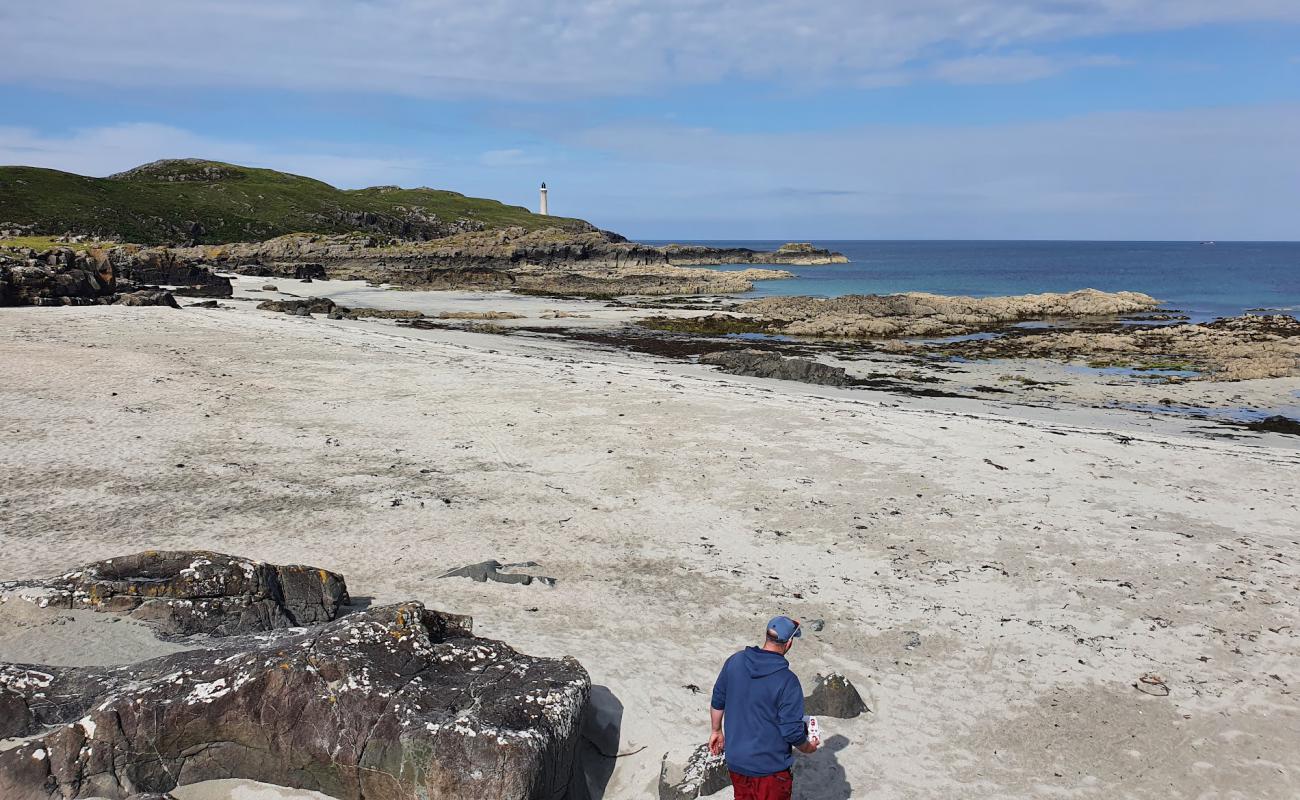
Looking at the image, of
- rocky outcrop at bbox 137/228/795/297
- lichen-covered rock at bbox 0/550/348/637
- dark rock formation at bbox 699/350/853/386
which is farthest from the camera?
rocky outcrop at bbox 137/228/795/297

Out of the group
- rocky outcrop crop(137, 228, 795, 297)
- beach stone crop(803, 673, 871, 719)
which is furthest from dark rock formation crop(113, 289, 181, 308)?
beach stone crop(803, 673, 871, 719)

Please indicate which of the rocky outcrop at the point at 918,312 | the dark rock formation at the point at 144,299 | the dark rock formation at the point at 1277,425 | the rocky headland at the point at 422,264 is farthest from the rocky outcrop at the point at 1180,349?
the rocky headland at the point at 422,264

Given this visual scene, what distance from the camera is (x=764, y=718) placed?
198 inches

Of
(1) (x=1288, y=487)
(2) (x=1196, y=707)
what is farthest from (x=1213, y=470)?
(2) (x=1196, y=707)

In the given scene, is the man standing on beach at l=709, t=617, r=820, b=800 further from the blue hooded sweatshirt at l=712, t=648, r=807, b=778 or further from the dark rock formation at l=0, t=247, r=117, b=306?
the dark rock formation at l=0, t=247, r=117, b=306

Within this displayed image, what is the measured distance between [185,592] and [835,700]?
5.70 metres

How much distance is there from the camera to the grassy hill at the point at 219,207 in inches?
3797

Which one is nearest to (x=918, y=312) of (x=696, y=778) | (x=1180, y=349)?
(x=1180, y=349)

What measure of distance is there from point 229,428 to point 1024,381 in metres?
24.2

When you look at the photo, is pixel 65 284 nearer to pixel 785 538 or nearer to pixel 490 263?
pixel 785 538

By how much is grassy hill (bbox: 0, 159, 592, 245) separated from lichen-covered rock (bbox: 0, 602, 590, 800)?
101m

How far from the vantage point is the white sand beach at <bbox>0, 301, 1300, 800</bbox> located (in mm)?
7004

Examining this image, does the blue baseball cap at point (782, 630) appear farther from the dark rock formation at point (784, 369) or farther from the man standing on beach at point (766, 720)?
the dark rock formation at point (784, 369)

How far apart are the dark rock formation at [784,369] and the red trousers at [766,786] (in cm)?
2148
